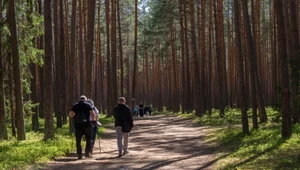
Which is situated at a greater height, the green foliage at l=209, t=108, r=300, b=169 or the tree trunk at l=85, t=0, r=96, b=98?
the tree trunk at l=85, t=0, r=96, b=98

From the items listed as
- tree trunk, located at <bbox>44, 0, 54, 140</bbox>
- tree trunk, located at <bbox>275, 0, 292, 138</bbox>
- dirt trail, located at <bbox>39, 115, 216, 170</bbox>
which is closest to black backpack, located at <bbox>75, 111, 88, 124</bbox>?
dirt trail, located at <bbox>39, 115, 216, 170</bbox>

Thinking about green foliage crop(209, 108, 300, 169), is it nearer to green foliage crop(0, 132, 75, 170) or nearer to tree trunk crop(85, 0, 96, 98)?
green foliage crop(0, 132, 75, 170)

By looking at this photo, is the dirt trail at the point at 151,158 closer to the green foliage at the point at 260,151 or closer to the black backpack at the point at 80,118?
the green foliage at the point at 260,151

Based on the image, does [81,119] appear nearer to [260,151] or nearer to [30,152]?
[30,152]

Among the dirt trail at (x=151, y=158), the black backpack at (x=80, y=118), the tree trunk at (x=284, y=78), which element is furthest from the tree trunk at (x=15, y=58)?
the tree trunk at (x=284, y=78)

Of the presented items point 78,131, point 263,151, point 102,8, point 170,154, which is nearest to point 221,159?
point 263,151

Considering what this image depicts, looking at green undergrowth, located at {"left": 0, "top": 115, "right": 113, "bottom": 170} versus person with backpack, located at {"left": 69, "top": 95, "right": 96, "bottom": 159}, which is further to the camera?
person with backpack, located at {"left": 69, "top": 95, "right": 96, "bottom": 159}

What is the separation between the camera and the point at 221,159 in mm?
10117

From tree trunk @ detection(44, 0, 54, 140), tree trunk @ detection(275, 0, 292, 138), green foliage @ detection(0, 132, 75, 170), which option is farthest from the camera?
tree trunk @ detection(44, 0, 54, 140)

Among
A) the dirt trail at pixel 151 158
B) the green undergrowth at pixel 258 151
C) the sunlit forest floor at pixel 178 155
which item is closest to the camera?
the green undergrowth at pixel 258 151

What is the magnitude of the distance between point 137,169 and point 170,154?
3239 mm

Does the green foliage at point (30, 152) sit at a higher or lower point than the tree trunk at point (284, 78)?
lower

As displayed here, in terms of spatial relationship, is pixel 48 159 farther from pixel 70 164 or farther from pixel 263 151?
pixel 263 151

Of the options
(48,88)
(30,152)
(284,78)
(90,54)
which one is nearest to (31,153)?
(30,152)
